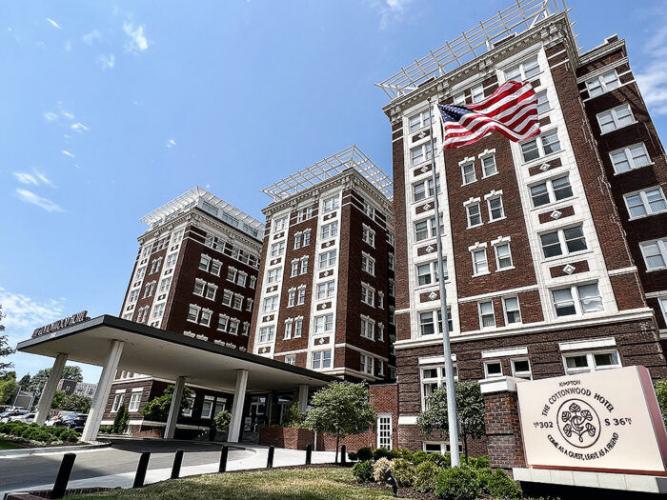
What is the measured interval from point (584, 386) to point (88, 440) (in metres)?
24.5

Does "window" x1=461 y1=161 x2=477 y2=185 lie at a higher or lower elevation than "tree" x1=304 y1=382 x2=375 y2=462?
higher

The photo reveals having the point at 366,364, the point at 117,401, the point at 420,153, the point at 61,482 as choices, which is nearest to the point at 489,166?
the point at 420,153

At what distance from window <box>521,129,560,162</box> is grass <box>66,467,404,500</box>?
80.3 feet

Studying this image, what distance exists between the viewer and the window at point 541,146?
2738 centimetres

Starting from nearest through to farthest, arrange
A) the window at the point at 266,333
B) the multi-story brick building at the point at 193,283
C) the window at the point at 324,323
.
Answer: the window at the point at 324,323 → the window at the point at 266,333 → the multi-story brick building at the point at 193,283

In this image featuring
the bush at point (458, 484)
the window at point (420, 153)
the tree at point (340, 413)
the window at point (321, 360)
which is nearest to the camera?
the bush at point (458, 484)

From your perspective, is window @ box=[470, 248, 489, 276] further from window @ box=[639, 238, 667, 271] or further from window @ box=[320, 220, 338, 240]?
window @ box=[320, 220, 338, 240]

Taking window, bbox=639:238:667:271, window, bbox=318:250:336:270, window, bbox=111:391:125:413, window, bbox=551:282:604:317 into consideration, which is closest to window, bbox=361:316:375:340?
window, bbox=318:250:336:270

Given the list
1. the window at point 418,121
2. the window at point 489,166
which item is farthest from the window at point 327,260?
the window at point 489,166

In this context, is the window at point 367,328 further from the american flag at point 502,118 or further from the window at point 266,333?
A: the american flag at point 502,118

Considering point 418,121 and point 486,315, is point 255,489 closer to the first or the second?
point 486,315

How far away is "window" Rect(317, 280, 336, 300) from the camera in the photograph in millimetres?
41409

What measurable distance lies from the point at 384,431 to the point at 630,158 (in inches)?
1006

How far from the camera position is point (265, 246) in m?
51.3
